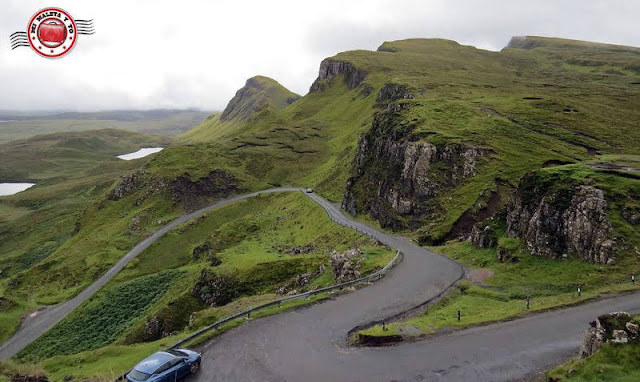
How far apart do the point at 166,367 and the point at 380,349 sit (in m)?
11.6

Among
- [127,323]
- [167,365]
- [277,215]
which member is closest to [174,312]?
[127,323]

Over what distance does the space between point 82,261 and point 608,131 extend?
11488cm

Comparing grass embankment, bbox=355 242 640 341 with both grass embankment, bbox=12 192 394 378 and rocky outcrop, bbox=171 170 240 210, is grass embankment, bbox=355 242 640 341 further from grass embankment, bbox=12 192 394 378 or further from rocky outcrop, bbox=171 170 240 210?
rocky outcrop, bbox=171 170 240 210

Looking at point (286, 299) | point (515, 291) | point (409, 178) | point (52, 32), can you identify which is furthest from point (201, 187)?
point (515, 291)

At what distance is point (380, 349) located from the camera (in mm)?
23328

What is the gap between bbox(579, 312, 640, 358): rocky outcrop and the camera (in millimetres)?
18000

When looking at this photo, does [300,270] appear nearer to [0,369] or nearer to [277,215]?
[0,369]

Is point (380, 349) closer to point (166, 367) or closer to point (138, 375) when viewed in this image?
point (166, 367)

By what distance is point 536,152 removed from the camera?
2596 inches

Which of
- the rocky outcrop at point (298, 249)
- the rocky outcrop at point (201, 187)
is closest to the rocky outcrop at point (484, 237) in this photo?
the rocky outcrop at point (298, 249)

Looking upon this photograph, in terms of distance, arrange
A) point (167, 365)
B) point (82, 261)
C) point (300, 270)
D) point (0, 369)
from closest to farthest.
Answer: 1. point (167, 365)
2. point (0, 369)
3. point (300, 270)
4. point (82, 261)

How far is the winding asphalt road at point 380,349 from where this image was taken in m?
20.8

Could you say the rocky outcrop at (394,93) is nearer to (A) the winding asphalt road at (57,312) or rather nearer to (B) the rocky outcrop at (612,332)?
(A) the winding asphalt road at (57,312)

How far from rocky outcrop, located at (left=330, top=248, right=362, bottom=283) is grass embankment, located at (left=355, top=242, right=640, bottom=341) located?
995 centimetres
